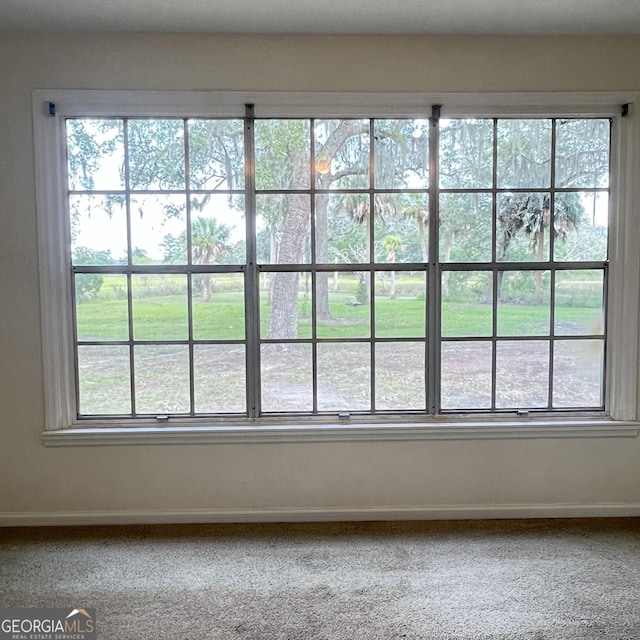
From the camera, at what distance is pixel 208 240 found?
2.89 meters

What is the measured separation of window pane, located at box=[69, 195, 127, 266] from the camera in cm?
287

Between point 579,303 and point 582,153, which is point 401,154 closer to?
point 582,153

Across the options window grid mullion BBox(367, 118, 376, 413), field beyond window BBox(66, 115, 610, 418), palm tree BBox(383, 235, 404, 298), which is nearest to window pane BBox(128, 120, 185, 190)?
field beyond window BBox(66, 115, 610, 418)

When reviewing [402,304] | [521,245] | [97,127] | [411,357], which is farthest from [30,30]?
[521,245]

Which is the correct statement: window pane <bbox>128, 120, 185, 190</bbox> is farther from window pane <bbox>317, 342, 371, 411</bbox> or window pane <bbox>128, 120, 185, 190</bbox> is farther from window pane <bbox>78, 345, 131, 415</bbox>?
window pane <bbox>317, 342, 371, 411</bbox>

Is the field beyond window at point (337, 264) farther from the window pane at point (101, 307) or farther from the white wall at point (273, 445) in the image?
the white wall at point (273, 445)

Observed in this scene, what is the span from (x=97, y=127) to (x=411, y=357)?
2.10m

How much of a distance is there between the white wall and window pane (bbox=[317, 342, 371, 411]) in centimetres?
23

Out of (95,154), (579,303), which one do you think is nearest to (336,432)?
(579,303)

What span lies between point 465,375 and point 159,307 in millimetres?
1737

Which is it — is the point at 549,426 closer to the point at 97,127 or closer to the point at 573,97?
the point at 573,97

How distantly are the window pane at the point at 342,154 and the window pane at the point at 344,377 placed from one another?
0.89m

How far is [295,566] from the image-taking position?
2.48 meters

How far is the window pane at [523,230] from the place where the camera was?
115 inches
